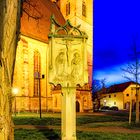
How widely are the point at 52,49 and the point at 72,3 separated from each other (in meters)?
47.5

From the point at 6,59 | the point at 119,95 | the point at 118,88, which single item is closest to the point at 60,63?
the point at 6,59

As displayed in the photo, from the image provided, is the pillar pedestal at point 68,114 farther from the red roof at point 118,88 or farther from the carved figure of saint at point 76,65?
the red roof at point 118,88

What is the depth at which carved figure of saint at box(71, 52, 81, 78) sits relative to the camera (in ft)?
31.3

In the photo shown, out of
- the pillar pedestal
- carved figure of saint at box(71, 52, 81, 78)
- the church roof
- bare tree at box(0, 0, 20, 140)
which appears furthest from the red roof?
bare tree at box(0, 0, 20, 140)

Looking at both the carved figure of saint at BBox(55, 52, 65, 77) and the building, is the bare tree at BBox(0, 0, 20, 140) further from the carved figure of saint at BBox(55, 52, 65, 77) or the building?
the building

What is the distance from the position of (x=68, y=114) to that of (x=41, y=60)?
40475 millimetres

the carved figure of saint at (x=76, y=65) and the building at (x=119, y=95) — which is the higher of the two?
the carved figure of saint at (x=76, y=65)

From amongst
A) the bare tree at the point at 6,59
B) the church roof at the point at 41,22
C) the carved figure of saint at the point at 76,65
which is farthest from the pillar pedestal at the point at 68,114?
the church roof at the point at 41,22

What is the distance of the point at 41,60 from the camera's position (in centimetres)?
4950

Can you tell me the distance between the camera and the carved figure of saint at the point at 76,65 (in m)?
9.54

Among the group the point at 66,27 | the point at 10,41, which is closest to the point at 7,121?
the point at 10,41

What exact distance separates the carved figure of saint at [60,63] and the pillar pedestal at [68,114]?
0.52 metres

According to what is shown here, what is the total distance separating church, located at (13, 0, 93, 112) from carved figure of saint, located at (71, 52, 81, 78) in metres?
31.9

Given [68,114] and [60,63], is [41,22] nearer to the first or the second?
[60,63]
